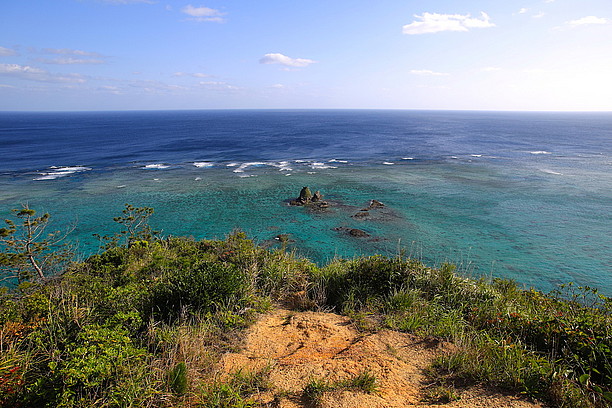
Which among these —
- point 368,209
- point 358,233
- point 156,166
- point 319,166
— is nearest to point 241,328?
point 358,233

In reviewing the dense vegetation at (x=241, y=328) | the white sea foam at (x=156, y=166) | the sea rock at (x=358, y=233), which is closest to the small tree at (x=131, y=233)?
the dense vegetation at (x=241, y=328)

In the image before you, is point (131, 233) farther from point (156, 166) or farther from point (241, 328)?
point (156, 166)

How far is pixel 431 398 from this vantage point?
18.2 feet

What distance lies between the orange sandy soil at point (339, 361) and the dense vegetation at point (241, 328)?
26 cm

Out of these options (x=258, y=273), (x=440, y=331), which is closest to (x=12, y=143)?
(x=258, y=273)

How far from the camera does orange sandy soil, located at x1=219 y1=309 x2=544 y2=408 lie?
5.39 m

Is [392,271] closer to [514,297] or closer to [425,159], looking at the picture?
[514,297]

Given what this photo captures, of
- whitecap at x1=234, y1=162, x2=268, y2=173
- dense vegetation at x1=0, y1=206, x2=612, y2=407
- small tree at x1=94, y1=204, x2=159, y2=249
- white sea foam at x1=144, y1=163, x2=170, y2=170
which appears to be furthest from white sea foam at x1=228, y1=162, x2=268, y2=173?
dense vegetation at x1=0, y1=206, x2=612, y2=407

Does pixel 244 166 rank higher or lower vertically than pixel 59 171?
higher

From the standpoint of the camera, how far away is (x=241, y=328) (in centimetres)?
753

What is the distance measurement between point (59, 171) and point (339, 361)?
2349 inches

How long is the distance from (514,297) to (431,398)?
6686 millimetres

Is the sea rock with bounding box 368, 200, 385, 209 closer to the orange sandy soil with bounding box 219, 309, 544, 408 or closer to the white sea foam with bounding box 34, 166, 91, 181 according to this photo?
the orange sandy soil with bounding box 219, 309, 544, 408

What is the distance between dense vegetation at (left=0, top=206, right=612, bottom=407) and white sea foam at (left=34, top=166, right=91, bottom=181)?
45.8 metres
